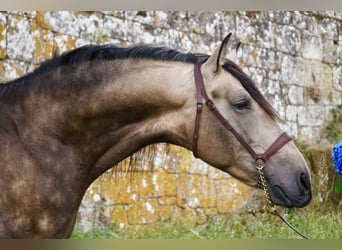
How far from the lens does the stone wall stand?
3.07 metres

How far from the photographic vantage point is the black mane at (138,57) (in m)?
1.98

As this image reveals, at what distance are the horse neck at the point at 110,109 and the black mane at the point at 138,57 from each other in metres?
0.03

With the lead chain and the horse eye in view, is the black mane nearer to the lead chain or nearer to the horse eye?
the horse eye

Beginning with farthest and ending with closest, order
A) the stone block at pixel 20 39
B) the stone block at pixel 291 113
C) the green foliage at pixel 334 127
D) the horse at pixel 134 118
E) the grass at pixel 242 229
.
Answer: the stone block at pixel 291 113 < the green foliage at pixel 334 127 < the grass at pixel 242 229 < the stone block at pixel 20 39 < the horse at pixel 134 118

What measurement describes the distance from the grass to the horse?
975 millimetres

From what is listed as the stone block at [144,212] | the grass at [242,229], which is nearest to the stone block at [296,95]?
the grass at [242,229]

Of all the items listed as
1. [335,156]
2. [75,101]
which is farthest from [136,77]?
[335,156]

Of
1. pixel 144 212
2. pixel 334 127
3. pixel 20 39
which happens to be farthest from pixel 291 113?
pixel 20 39

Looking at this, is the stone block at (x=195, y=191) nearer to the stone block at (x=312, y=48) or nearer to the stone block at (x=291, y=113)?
the stone block at (x=291, y=113)

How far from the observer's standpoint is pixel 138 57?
2.02m

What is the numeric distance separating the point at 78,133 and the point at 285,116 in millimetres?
1648

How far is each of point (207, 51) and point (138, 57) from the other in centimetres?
136

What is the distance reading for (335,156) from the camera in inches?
83.6

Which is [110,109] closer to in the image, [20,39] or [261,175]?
[261,175]
